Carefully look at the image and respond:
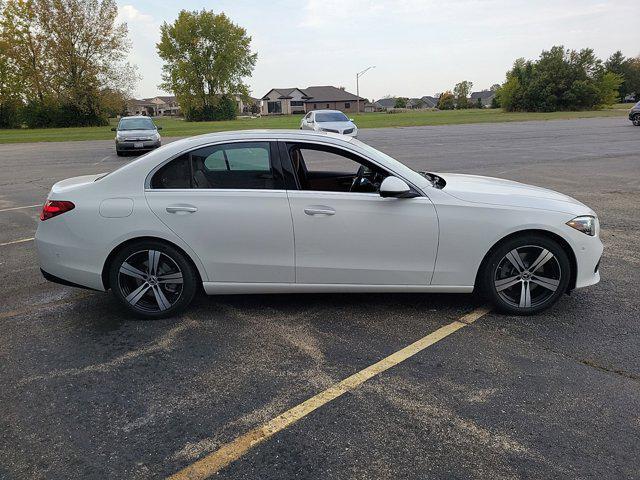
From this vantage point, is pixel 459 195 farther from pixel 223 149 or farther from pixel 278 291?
pixel 223 149

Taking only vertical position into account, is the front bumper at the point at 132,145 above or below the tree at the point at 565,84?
below

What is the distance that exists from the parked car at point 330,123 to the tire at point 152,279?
2047cm

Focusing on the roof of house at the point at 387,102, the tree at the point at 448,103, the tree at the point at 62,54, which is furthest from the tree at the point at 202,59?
the roof of house at the point at 387,102

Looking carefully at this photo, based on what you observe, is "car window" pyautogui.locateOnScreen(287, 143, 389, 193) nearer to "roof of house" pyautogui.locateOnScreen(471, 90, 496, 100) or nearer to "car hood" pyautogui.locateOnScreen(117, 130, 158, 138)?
"car hood" pyautogui.locateOnScreen(117, 130, 158, 138)

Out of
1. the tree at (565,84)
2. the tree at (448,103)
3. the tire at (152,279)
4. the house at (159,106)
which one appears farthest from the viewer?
the house at (159,106)

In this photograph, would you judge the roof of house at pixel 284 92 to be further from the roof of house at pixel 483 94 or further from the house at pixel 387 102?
the roof of house at pixel 483 94

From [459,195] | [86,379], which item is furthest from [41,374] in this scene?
[459,195]

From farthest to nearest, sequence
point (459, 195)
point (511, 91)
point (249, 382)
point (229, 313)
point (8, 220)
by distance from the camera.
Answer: point (511, 91), point (8, 220), point (229, 313), point (459, 195), point (249, 382)

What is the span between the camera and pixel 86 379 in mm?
3420

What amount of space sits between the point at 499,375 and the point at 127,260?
3.00m

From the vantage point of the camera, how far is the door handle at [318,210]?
411 centimetres

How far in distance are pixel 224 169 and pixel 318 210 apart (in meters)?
0.91

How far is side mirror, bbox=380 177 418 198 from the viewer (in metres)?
4.02

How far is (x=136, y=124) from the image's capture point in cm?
2144
